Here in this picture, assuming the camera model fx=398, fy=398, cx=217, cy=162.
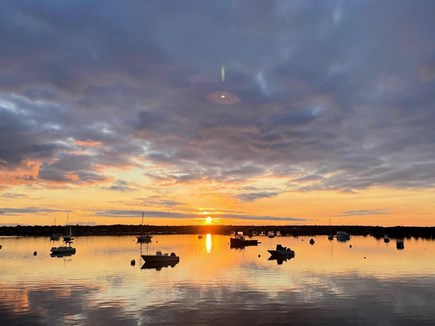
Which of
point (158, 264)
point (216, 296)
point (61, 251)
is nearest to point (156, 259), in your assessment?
point (158, 264)

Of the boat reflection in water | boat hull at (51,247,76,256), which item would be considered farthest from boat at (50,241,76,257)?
the boat reflection in water

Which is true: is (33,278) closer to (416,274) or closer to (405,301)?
(405,301)

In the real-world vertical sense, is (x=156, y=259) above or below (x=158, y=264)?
above

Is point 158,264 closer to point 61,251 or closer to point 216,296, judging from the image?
point 216,296

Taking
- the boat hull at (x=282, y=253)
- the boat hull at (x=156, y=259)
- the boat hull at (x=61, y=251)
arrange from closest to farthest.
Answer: the boat hull at (x=156, y=259) → the boat hull at (x=282, y=253) → the boat hull at (x=61, y=251)

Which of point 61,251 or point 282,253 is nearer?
point 282,253

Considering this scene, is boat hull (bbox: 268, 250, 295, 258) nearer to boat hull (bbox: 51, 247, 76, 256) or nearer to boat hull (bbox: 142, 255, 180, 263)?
boat hull (bbox: 142, 255, 180, 263)

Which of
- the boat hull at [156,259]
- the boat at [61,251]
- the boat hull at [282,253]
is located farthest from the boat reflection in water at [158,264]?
the boat at [61,251]

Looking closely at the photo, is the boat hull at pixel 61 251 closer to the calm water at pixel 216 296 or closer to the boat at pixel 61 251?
the boat at pixel 61 251

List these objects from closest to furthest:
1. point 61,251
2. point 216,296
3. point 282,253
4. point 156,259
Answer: point 216,296, point 156,259, point 282,253, point 61,251

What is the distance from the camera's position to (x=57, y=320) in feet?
116

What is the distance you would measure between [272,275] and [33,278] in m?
39.6

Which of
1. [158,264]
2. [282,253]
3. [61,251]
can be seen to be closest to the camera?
[158,264]

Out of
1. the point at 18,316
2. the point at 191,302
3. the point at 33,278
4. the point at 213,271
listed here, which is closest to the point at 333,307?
the point at 191,302
